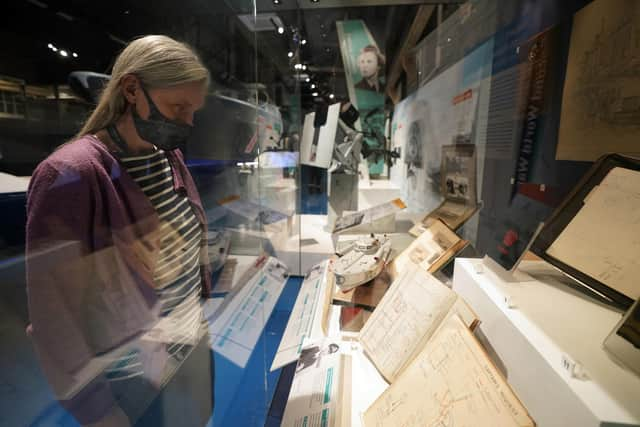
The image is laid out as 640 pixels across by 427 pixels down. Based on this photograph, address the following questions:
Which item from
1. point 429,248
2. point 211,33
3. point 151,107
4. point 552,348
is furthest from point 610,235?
point 211,33

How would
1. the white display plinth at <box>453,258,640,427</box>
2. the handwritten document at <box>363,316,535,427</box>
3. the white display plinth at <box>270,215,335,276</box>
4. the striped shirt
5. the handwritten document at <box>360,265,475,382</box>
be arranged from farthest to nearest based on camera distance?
the white display plinth at <box>270,215,335,276</box> → the handwritten document at <box>360,265,475,382</box> → the striped shirt → the handwritten document at <box>363,316,535,427</box> → the white display plinth at <box>453,258,640,427</box>

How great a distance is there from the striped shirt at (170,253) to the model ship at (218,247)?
6.1 inches

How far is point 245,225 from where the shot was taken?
152 cm

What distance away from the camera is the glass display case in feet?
1.50

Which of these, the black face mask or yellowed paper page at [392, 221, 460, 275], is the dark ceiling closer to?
the black face mask

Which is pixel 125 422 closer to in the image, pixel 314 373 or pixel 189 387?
pixel 189 387

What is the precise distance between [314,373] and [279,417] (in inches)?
11.2

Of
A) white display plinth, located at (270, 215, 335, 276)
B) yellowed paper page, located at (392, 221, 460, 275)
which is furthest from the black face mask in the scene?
white display plinth, located at (270, 215, 335, 276)

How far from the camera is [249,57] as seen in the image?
4.93ft

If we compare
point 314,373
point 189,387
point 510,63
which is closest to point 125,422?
point 189,387

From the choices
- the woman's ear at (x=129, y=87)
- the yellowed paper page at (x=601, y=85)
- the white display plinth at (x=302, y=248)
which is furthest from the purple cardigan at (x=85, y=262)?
the white display plinth at (x=302, y=248)

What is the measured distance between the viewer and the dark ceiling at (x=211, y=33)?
16.5 inches

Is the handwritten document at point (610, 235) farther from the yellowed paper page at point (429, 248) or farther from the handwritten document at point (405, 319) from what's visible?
the yellowed paper page at point (429, 248)

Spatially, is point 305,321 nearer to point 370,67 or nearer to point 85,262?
point 85,262
